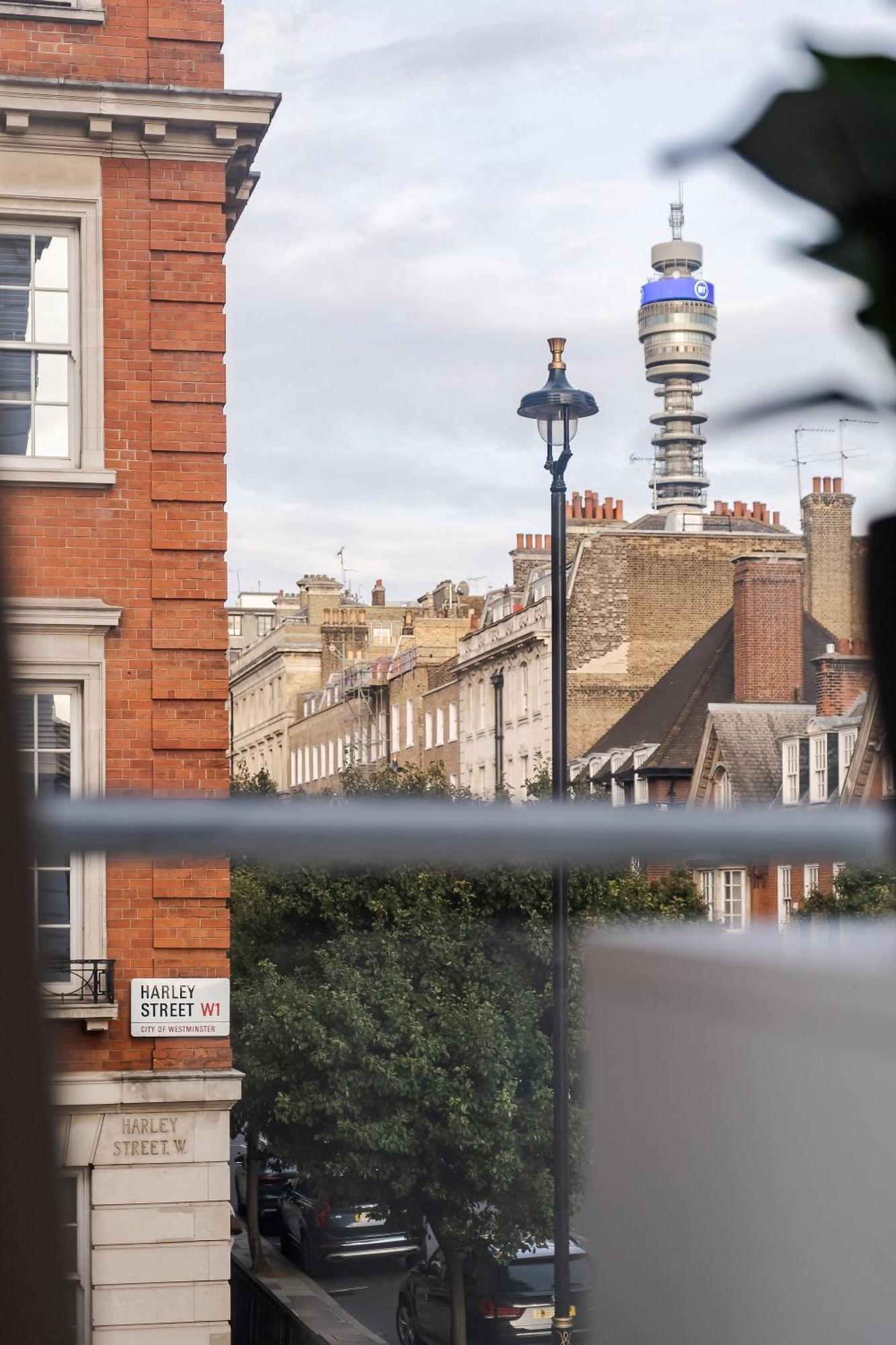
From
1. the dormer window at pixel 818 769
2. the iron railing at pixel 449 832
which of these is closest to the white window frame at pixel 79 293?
the iron railing at pixel 449 832

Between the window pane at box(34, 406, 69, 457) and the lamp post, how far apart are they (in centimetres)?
181

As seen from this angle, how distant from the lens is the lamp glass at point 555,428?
4770 mm

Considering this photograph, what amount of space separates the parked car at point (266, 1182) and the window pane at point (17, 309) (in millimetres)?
2961

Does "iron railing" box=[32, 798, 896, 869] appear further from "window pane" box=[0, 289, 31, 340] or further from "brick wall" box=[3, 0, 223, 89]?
"brick wall" box=[3, 0, 223, 89]

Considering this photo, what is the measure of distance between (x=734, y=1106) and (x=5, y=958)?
334 mm

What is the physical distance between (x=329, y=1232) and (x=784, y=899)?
4007 millimetres

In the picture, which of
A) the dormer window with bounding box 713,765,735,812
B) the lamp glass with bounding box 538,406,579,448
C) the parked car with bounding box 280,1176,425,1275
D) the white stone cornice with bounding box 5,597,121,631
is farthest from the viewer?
the dormer window with bounding box 713,765,735,812

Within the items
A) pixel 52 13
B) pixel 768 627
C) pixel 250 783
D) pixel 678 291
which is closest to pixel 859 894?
pixel 52 13

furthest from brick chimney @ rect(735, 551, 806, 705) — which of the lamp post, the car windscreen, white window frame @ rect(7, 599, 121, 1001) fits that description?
the car windscreen

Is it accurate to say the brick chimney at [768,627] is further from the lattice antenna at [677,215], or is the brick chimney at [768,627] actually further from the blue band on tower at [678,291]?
the blue band on tower at [678,291]

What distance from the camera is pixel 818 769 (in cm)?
1276

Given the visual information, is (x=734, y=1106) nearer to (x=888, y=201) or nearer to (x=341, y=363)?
(x=888, y=201)

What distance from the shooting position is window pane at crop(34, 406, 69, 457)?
19.6ft

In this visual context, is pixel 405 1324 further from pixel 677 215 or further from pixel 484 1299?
pixel 677 215
